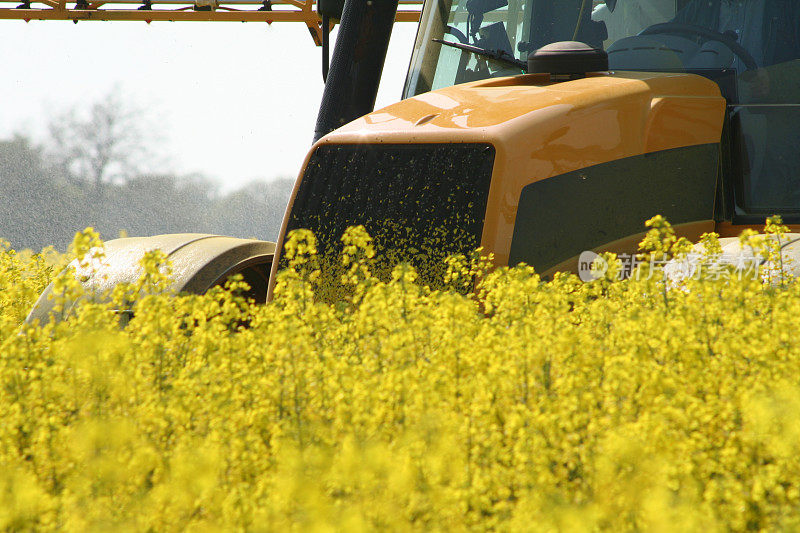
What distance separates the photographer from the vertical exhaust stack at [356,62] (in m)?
4.39

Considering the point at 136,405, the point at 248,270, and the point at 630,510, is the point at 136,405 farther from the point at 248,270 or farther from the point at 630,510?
the point at 248,270

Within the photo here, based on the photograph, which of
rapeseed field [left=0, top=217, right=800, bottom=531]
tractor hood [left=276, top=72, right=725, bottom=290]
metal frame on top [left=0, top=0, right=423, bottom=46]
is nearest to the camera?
rapeseed field [left=0, top=217, right=800, bottom=531]

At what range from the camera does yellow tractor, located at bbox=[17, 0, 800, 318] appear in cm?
352

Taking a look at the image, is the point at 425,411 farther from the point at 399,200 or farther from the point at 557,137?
the point at 557,137

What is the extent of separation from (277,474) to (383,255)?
1616 mm

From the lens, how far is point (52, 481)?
7.74 feet

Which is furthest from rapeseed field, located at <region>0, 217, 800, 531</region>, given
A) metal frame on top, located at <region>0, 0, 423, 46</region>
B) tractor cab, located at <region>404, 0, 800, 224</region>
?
metal frame on top, located at <region>0, 0, 423, 46</region>

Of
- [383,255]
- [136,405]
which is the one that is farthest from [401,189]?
[136,405]

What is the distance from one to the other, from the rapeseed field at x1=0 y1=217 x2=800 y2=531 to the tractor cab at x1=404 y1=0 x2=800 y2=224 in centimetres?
85

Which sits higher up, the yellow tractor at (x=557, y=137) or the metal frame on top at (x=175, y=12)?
the metal frame on top at (x=175, y=12)

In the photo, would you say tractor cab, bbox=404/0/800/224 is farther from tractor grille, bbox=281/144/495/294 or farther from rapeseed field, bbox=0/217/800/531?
tractor grille, bbox=281/144/495/294

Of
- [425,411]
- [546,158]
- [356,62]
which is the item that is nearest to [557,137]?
[546,158]

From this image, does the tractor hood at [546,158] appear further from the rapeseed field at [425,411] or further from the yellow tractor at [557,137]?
the rapeseed field at [425,411]

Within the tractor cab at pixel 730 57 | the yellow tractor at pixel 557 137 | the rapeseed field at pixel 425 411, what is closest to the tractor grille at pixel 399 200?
the yellow tractor at pixel 557 137
